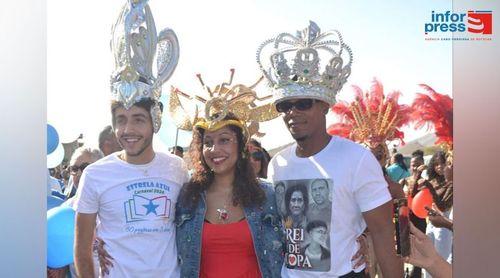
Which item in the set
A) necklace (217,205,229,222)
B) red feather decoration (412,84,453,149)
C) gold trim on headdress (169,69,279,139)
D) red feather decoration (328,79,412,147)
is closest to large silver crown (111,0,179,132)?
gold trim on headdress (169,69,279,139)

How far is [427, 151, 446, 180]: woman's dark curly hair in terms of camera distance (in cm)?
632

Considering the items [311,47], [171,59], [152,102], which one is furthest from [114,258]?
[311,47]

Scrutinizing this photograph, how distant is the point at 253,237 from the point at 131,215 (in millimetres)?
688

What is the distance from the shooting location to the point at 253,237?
3.01 meters

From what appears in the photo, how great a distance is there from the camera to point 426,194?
579cm

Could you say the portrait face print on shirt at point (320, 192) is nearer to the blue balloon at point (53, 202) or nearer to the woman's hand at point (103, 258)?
the woman's hand at point (103, 258)

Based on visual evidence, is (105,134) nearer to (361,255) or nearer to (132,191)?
(132,191)

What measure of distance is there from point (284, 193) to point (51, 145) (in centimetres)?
416

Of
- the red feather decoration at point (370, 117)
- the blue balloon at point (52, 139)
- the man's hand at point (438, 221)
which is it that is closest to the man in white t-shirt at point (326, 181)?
the red feather decoration at point (370, 117)

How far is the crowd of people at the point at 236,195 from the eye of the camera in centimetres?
287

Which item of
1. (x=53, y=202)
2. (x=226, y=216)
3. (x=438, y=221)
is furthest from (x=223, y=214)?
(x=438, y=221)

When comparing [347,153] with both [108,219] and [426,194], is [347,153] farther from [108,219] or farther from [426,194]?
[426,194]

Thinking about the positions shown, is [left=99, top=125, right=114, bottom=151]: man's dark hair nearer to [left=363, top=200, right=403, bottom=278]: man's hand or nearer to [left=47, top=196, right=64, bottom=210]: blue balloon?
[left=47, top=196, right=64, bottom=210]: blue balloon

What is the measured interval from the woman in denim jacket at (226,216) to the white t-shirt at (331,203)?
0.15m
